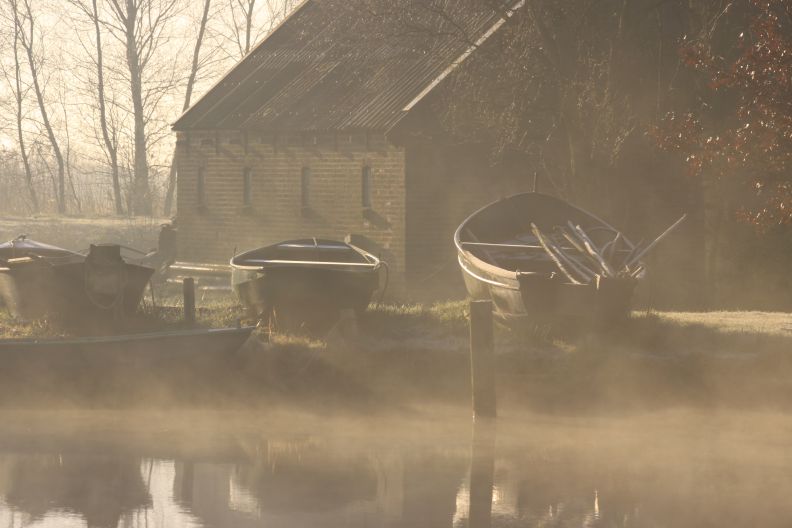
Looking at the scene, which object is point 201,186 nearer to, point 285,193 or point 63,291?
point 285,193

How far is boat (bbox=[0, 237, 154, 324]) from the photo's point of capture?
75.0 ft

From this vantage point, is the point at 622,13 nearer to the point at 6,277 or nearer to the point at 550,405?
the point at 550,405

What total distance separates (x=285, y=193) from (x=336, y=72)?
3.51m

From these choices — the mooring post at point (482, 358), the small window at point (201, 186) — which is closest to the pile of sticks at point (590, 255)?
the mooring post at point (482, 358)

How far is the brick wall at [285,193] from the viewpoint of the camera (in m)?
30.6

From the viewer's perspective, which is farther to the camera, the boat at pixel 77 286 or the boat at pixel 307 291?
the boat at pixel 77 286

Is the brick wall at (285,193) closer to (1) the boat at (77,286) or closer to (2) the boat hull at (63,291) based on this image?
(2) the boat hull at (63,291)

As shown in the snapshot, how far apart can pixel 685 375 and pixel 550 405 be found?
1.93 meters

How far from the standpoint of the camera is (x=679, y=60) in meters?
24.7

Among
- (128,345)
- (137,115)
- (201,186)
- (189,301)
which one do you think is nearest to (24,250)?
(189,301)

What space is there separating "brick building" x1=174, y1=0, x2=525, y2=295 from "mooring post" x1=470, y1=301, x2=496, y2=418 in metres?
9.91

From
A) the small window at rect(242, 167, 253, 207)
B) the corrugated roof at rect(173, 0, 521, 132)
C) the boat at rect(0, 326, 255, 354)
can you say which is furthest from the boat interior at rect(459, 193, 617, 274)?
the small window at rect(242, 167, 253, 207)

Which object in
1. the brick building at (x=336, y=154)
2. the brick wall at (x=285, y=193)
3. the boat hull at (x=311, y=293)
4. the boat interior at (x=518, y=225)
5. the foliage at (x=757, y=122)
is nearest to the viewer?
the foliage at (x=757, y=122)

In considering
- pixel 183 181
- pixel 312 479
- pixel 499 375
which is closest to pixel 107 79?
pixel 183 181
